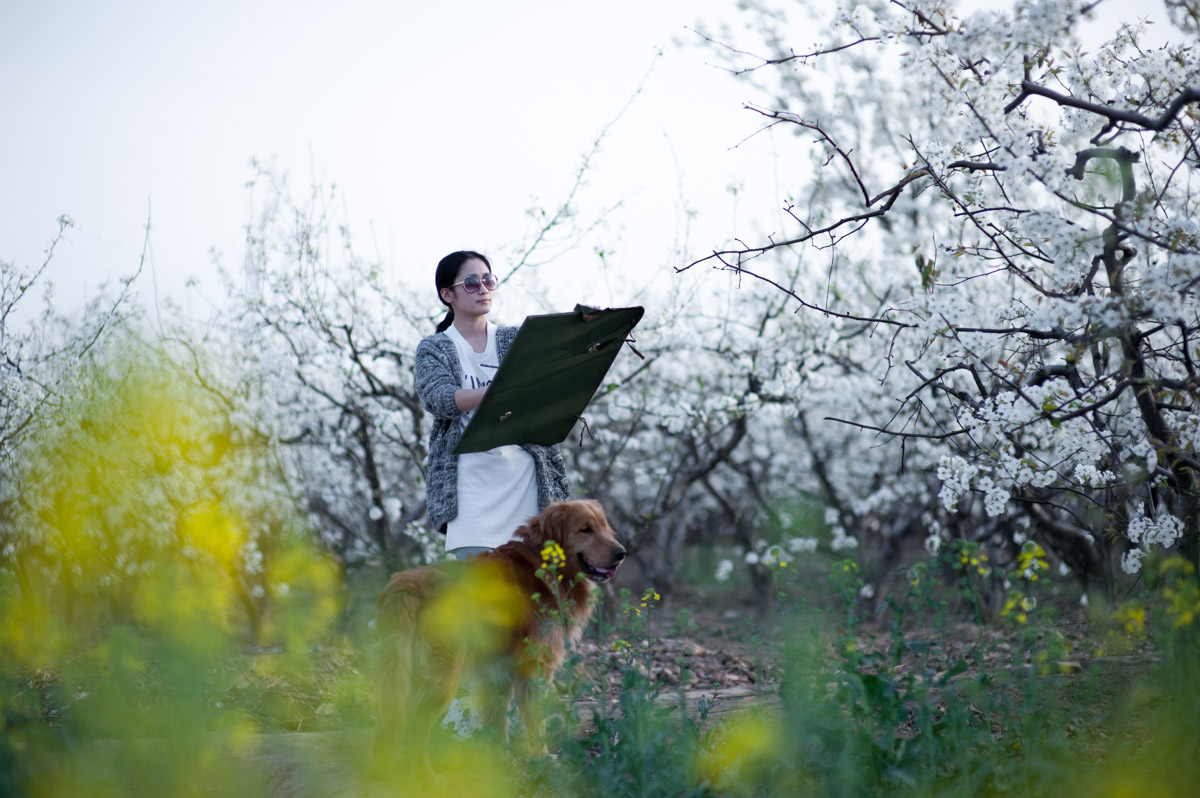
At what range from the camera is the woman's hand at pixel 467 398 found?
3.78 metres

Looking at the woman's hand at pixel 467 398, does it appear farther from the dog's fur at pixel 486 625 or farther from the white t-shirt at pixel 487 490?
the dog's fur at pixel 486 625

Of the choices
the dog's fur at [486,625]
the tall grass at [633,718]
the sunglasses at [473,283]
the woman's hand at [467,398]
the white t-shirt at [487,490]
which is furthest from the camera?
the sunglasses at [473,283]

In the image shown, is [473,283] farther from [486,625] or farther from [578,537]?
[486,625]

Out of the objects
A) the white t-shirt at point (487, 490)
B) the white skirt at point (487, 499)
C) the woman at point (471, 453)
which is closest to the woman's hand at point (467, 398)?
the woman at point (471, 453)

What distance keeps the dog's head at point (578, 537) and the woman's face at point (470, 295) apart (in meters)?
0.93

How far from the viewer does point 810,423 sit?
41.9 feet

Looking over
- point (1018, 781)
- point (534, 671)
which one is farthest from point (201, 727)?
point (1018, 781)

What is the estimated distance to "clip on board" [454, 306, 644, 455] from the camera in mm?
3672

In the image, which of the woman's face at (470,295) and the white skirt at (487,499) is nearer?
the white skirt at (487,499)

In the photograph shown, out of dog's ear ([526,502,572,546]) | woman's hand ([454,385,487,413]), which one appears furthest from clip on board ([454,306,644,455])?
dog's ear ([526,502,572,546])

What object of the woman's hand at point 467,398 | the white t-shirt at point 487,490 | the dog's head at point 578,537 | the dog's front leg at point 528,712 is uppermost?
the woman's hand at point 467,398

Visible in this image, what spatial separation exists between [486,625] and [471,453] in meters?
0.76

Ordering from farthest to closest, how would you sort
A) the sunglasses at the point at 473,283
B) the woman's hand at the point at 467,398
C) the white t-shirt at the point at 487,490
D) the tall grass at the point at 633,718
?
the sunglasses at the point at 473,283, the white t-shirt at the point at 487,490, the woman's hand at the point at 467,398, the tall grass at the point at 633,718

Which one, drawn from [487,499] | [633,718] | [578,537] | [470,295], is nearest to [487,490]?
[487,499]
